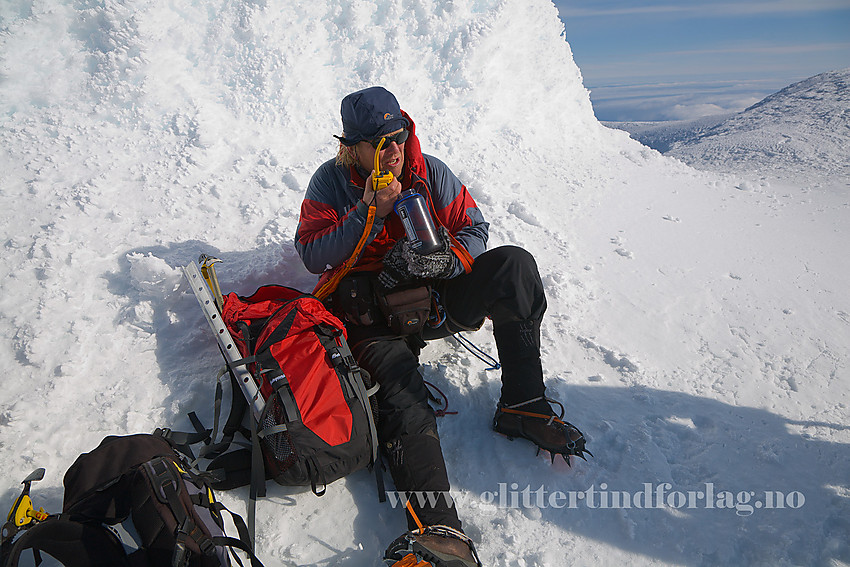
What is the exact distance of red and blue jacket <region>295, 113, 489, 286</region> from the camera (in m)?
2.75

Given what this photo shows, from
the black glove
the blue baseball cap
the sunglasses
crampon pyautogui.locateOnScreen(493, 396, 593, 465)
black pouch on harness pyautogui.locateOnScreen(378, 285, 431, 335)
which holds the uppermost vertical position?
the blue baseball cap

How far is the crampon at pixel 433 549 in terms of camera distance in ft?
6.39

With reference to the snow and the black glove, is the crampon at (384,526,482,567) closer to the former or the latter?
the snow

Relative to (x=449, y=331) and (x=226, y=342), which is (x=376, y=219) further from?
(x=226, y=342)

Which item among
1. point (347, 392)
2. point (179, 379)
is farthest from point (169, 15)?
point (347, 392)

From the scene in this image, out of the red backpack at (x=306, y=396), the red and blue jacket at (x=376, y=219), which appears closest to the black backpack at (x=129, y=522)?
the red backpack at (x=306, y=396)

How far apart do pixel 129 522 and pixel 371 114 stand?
2.20 m

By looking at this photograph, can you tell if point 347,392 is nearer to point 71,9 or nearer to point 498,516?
point 498,516

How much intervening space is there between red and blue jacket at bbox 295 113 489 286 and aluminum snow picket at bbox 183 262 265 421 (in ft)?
1.96

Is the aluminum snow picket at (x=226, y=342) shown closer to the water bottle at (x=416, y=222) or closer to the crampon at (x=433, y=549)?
the crampon at (x=433, y=549)

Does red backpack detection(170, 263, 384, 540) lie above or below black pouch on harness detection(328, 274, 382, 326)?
Answer: below

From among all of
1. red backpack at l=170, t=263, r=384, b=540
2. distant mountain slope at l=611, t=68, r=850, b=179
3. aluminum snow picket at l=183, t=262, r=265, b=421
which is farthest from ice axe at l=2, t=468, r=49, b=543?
distant mountain slope at l=611, t=68, r=850, b=179

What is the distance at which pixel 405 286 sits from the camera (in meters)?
2.78

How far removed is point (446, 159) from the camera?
5762 mm
